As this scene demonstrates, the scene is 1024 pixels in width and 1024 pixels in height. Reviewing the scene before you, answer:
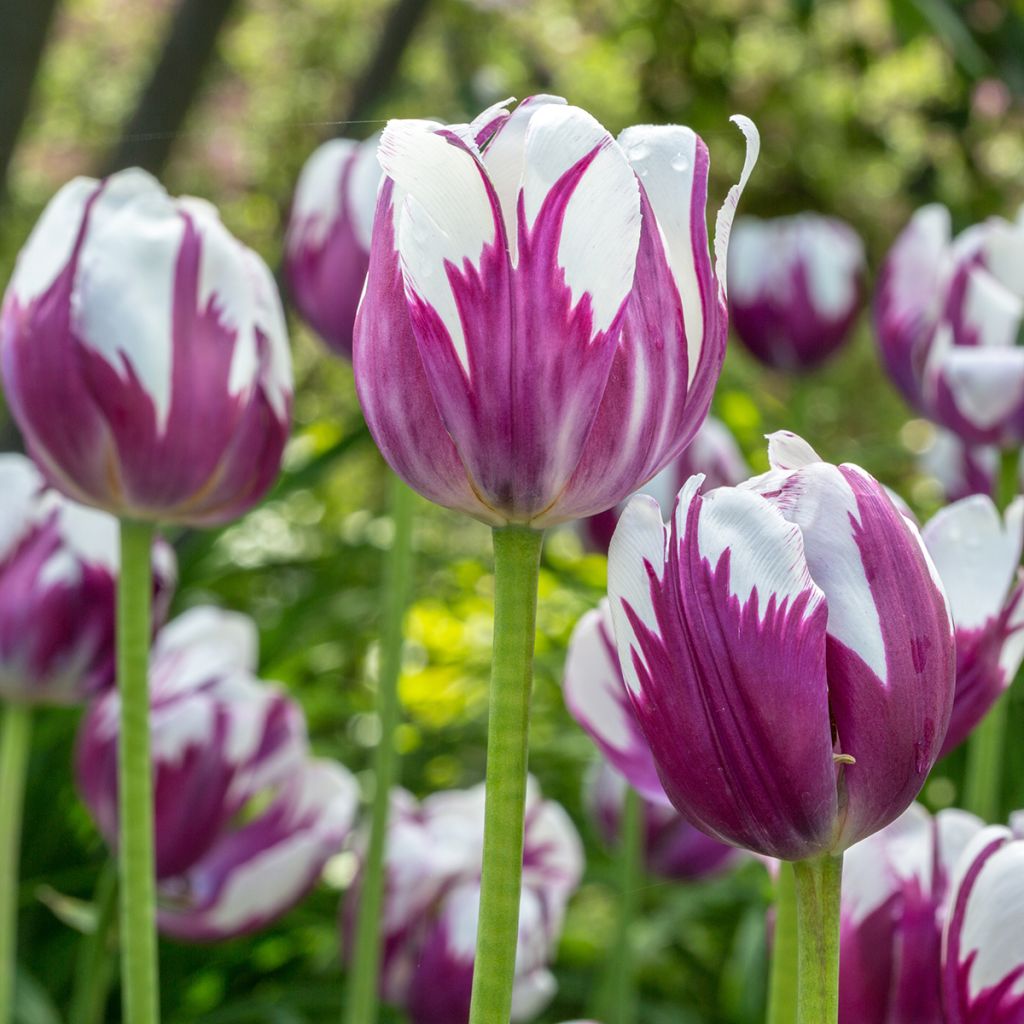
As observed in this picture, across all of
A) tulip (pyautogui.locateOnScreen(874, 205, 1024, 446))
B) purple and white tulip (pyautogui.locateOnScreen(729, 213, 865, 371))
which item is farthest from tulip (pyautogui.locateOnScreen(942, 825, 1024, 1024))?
purple and white tulip (pyautogui.locateOnScreen(729, 213, 865, 371))

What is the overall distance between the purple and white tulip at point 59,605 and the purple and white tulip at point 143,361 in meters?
0.22

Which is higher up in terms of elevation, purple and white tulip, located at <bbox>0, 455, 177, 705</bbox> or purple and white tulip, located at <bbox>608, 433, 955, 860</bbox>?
purple and white tulip, located at <bbox>608, 433, 955, 860</bbox>

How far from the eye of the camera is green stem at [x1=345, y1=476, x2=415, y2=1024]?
782mm

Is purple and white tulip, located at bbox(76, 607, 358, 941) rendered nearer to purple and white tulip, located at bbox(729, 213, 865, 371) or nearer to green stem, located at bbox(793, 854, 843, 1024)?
green stem, located at bbox(793, 854, 843, 1024)

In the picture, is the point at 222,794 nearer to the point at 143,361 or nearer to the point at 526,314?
the point at 143,361

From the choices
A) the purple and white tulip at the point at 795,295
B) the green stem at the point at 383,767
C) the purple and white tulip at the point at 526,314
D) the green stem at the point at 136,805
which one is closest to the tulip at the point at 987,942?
the purple and white tulip at the point at 526,314

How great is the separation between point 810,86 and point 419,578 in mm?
1778

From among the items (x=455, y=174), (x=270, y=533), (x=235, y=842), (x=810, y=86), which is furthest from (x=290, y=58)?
(x=455, y=174)

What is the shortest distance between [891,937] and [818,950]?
108 mm

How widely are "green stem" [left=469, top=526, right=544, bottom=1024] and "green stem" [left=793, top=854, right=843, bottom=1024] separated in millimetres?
65

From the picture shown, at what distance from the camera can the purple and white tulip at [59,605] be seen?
83cm

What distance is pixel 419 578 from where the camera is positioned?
7.30 feet

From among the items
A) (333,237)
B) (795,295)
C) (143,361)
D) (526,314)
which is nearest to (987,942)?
(526,314)

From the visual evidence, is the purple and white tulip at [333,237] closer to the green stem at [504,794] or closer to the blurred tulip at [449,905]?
the blurred tulip at [449,905]
